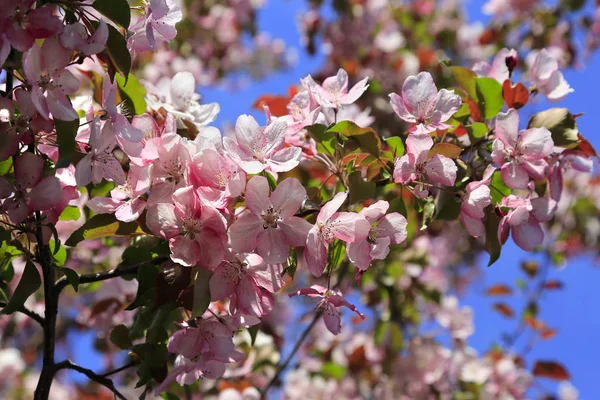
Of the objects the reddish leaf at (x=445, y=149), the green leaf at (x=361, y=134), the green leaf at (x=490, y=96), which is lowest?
the reddish leaf at (x=445, y=149)

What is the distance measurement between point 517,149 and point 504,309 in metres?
1.93

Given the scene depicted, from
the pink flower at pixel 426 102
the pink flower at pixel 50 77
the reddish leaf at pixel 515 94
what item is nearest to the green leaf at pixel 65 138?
the pink flower at pixel 50 77

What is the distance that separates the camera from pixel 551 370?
8.14 feet

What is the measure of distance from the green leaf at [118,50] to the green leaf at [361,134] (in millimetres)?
311

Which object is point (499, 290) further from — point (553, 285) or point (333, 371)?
point (333, 371)

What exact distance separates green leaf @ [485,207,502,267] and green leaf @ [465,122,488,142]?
131mm

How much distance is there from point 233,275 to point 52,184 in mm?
273

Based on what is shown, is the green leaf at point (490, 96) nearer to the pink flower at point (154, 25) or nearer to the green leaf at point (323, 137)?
the green leaf at point (323, 137)

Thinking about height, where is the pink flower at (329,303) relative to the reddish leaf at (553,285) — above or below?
below

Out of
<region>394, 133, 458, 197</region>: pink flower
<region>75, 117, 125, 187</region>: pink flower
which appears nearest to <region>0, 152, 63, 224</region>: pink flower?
<region>75, 117, 125, 187</region>: pink flower

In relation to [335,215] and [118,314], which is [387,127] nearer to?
[118,314]

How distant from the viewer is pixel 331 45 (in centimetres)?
413

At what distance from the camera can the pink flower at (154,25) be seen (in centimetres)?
87

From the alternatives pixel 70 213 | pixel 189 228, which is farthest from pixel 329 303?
pixel 70 213
